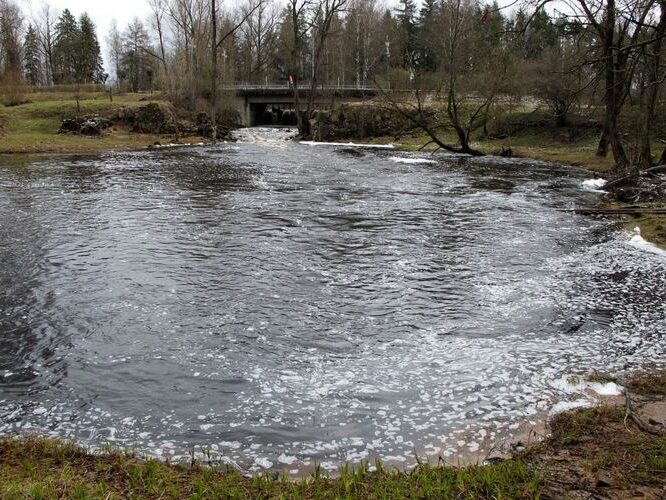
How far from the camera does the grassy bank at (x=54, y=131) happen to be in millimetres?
33094

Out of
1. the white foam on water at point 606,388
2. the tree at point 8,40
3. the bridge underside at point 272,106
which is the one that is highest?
the tree at point 8,40

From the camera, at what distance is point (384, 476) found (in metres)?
4.18

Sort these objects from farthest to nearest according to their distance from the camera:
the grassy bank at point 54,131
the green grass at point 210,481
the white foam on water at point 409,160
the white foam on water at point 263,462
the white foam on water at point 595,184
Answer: the grassy bank at point 54,131
the white foam on water at point 409,160
the white foam on water at point 595,184
the white foam on water at point 263,462
the green grass at point 210,481

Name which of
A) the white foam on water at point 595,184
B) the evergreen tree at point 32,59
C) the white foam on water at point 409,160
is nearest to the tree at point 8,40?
the evergreen tree at point 32,59

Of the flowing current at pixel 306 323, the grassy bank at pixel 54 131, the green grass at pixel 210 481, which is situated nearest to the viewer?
the green grass at pixel 210 481

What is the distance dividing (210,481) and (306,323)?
375 cm

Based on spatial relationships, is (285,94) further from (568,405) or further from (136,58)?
(568,405)

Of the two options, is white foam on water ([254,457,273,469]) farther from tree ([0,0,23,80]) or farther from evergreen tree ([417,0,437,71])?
evergreen tree ([417,0,437,71])

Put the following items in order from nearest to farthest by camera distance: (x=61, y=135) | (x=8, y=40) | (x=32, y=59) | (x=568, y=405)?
(x=568, y=405)
(x=61, y=135)
(x=8, y=40)
(x=32, y=59)

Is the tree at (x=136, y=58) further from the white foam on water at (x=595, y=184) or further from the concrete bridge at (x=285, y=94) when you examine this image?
the white foam on water at (x=595, y=184)

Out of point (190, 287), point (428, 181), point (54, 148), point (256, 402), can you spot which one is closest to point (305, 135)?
point (54, 148)

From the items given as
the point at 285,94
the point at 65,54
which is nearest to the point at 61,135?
the point at 285,94

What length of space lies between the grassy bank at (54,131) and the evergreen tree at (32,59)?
4017 centimetres

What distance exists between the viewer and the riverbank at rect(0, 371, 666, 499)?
379 cm
